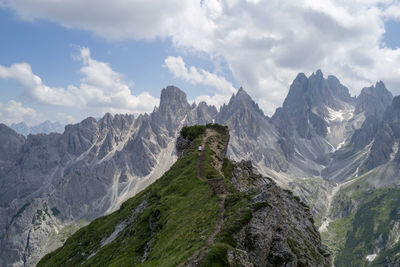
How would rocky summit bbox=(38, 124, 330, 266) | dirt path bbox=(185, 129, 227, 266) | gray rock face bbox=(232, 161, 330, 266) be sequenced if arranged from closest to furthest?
1. dirt path bbox=(185, 129, 227, 266)
2. rocky summit bbox=(38, 124, 330, 266)
3. gray rock face bbox=(232, 161, 330, 266)

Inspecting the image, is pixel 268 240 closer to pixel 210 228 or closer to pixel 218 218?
pixel 210 228

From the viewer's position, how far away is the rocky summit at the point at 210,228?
3559 cm

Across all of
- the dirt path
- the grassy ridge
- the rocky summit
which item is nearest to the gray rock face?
the rocky summit

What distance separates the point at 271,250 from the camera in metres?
39.0

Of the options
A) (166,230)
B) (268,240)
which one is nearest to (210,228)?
(268,240)

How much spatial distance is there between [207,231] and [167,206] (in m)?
26.9

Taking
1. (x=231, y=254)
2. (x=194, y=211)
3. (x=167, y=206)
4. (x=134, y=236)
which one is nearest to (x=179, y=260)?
(x=231, y=254)

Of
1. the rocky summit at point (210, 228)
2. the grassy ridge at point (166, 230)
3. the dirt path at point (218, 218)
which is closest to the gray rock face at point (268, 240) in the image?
the rocky summit at point (210, 228)

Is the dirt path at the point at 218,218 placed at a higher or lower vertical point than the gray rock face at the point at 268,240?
higher

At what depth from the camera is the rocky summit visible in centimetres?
3559

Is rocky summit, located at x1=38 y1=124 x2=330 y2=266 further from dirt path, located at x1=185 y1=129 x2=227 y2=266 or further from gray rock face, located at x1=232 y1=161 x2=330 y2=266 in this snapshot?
dirt path, located at x1=185 y1=129 x2=227 y2=266

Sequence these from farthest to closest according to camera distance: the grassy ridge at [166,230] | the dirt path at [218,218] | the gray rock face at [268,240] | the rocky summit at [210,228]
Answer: the grassy ridge at [166,230] → the gray rock face at [268,240] → the rocky summit at [210,228] → the dirt path at [218,218]

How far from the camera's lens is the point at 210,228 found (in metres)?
40.1

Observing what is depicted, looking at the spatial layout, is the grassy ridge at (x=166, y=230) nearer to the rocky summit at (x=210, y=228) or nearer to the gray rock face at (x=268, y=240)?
the rocky summit at (x=210, y=228)
